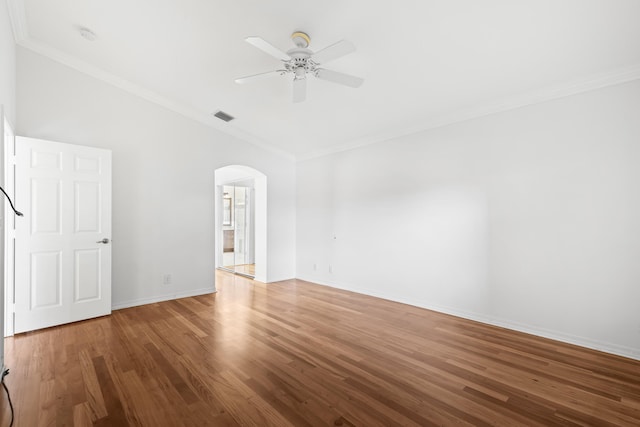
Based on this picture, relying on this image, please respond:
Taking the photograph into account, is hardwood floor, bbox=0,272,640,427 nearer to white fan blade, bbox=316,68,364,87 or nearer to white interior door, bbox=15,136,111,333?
white interior door, bbox=15,136,111,333

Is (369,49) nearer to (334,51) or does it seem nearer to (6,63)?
(334,51)

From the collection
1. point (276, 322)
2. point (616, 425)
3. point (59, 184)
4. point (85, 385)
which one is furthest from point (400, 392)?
point (59, 184)

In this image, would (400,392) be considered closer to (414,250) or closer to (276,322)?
(276,322)

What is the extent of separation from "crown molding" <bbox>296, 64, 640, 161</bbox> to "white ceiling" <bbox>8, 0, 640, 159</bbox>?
0.01 meters

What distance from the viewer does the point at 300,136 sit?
5.23 metres

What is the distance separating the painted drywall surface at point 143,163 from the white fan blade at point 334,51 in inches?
123

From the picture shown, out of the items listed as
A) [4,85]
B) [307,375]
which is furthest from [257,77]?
[307,375]

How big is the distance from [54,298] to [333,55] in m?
4.14

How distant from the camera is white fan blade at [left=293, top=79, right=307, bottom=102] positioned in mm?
2883

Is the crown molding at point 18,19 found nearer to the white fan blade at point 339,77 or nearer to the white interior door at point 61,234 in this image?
the white interior door at point 61,234

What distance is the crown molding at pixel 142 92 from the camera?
3557 mm

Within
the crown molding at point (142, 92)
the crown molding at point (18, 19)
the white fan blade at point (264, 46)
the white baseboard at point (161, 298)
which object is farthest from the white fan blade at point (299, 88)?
the white baseboard at point (161, 298)

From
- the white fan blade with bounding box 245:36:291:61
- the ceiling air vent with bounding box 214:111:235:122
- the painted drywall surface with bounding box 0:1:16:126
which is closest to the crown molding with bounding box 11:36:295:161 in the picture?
the ceiling air vent with bounding box 214:111:235:122

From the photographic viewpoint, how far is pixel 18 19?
3074 mm
